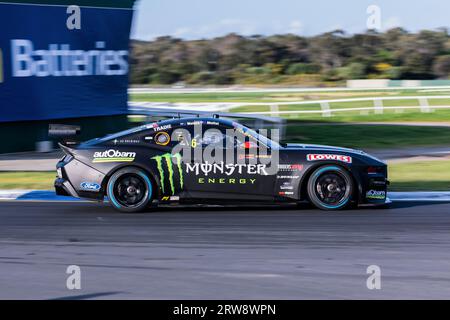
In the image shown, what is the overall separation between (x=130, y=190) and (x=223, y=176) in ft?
4.11

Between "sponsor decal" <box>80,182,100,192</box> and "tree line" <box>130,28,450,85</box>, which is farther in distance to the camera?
"tree line" <box>130,28,450,85</box>

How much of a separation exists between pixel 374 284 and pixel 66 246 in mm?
3463

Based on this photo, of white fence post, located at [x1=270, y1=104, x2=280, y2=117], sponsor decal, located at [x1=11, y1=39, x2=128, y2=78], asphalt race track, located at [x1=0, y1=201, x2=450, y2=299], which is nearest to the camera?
asphalt race track, located at [x1=0, y1=201, x2=450, y2=299]

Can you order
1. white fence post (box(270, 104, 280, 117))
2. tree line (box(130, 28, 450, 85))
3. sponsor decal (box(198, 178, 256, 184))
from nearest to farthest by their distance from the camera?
sponsor decal (box(198, 178, 256, 184)), white fence post (box(270, 104, 280, 117)), tree line (box(130, 28, 450, 85))

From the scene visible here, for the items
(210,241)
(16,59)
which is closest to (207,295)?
(210,241)

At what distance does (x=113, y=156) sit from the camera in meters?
10.7

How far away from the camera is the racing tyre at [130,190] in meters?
10.6

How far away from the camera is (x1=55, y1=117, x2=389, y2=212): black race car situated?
1059cm

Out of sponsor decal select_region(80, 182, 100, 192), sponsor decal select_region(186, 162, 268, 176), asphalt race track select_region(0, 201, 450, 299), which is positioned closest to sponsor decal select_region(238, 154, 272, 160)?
sponsor decal select_region(186, 162, 268, 176)

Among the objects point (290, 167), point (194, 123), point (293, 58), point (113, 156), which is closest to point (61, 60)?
point (113, 156)

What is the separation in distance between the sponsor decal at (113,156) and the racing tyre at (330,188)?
240 cm

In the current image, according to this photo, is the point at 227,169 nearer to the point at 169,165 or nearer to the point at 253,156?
the point at 253,156

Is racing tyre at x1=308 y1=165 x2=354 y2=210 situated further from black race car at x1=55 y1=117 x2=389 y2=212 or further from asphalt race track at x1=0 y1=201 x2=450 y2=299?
asphalt race track at x1=0 y1=201 x2=450 y2=299

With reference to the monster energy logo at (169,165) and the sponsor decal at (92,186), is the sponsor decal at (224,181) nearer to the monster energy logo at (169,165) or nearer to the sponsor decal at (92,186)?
the monster energy logo at (169,165)
